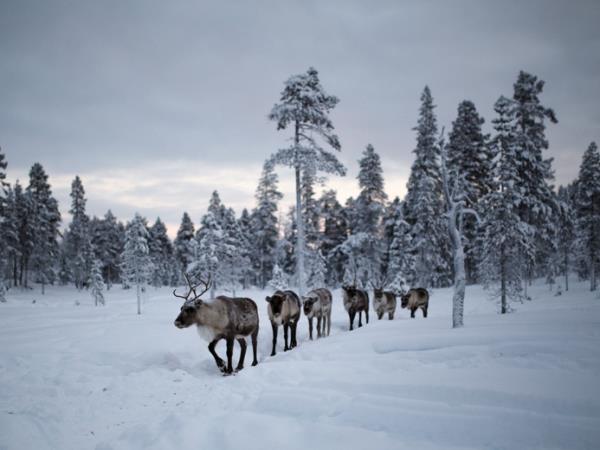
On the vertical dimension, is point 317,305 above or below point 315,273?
above

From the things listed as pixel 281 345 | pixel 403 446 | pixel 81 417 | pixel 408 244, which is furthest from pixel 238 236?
pixel 403 446

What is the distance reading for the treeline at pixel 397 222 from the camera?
759 inches

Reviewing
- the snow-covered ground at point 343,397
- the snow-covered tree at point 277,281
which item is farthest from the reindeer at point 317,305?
the snow-covered tree at point 277,281

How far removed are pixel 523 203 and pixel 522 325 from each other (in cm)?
1759

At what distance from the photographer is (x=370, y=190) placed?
106ft

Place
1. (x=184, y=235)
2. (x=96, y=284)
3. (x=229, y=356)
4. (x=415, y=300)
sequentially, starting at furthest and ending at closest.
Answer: (x=184, y=235) < (x=96, y=284) < (x=415, y=300) < (x=229, y=356)

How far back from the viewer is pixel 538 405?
4098 mm

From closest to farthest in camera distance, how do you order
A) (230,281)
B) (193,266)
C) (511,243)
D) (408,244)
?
(511,243)
(408,244)
(193,266)
(230,281)

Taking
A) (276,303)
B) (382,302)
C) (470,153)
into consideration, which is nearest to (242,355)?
(276,303)

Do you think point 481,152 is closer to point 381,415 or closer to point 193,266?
point 193,266

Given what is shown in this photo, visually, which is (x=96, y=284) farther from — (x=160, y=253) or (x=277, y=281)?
(x=160, y=253)

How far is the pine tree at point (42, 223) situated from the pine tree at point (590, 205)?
58.0 metres

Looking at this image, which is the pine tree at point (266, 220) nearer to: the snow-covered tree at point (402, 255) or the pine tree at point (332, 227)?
the pine tree at point (332, 227)

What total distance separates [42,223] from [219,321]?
45247 millimetres
